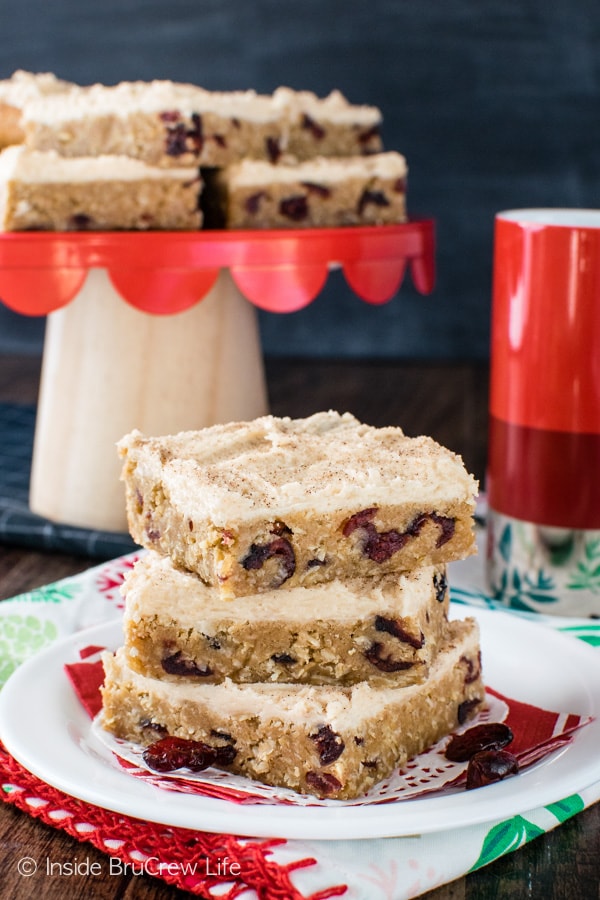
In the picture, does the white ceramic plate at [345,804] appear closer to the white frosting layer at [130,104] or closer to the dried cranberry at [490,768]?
the dried cranberry at [490,768]

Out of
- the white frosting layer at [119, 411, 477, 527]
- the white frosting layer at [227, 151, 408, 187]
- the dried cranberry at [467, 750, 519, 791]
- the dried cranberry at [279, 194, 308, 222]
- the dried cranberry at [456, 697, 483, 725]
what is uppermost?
the white frosting layer at [227, 151, 408, 187]

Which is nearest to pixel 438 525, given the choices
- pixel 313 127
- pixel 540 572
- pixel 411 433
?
pixel 540 572

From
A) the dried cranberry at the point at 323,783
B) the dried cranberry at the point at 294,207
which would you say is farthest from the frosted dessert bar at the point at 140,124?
the dried cranberry at the point at 323,783

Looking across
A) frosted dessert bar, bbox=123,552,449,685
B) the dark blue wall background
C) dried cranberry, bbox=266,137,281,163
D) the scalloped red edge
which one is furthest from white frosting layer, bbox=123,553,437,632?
the dark blue wall background

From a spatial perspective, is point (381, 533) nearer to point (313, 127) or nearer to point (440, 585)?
point (440, 585)

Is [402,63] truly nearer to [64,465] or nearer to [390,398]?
[390,398]

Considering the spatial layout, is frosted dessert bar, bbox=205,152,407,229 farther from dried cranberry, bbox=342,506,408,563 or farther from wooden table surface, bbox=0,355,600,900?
dried cranberry, bbox=342,506,408,563
